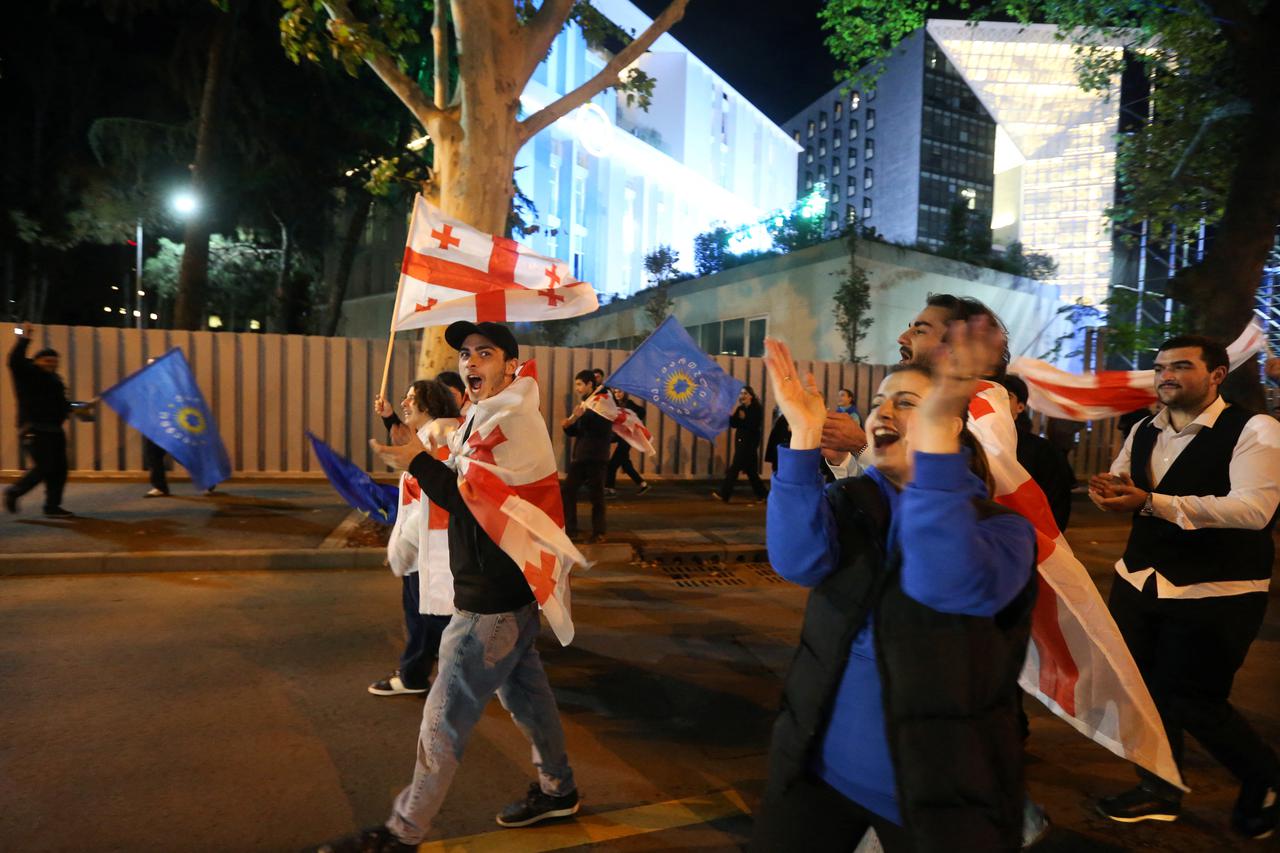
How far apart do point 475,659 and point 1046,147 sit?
37.6m

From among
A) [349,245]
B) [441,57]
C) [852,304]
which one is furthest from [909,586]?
[349,245]

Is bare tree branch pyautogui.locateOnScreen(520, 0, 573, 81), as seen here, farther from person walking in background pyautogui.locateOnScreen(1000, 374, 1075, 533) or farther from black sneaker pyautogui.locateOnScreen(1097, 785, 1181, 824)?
black sneaker pyautogui.locateOnScreen(1097, 785, 1181, 824)

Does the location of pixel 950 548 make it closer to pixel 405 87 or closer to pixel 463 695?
pixel 463 695

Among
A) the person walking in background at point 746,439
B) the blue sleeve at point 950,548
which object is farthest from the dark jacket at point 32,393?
the blue sleeve at point 950,548

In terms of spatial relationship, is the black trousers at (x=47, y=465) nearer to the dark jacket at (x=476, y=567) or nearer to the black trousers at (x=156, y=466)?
the black trousers at (x=156, y=466)

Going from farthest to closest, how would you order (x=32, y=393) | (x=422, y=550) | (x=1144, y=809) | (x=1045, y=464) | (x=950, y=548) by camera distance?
(x=32, y=393) → (x=1045, y=464) → (x=422, y=550) → (x=1144, y=809) → (x=950, y=548)

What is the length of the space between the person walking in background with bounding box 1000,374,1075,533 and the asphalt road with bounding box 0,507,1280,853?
1325 millimetres

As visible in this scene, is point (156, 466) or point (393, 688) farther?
point (156, 466)

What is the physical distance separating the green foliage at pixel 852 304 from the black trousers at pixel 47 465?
43.4 feet

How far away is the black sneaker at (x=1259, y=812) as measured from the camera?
3180 millimetres

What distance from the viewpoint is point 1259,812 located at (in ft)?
10.5

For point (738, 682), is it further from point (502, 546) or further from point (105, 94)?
point (105, 94)

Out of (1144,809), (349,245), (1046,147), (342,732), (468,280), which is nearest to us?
(1144,809)

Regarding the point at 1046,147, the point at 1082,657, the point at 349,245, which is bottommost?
the point at 1082,657
